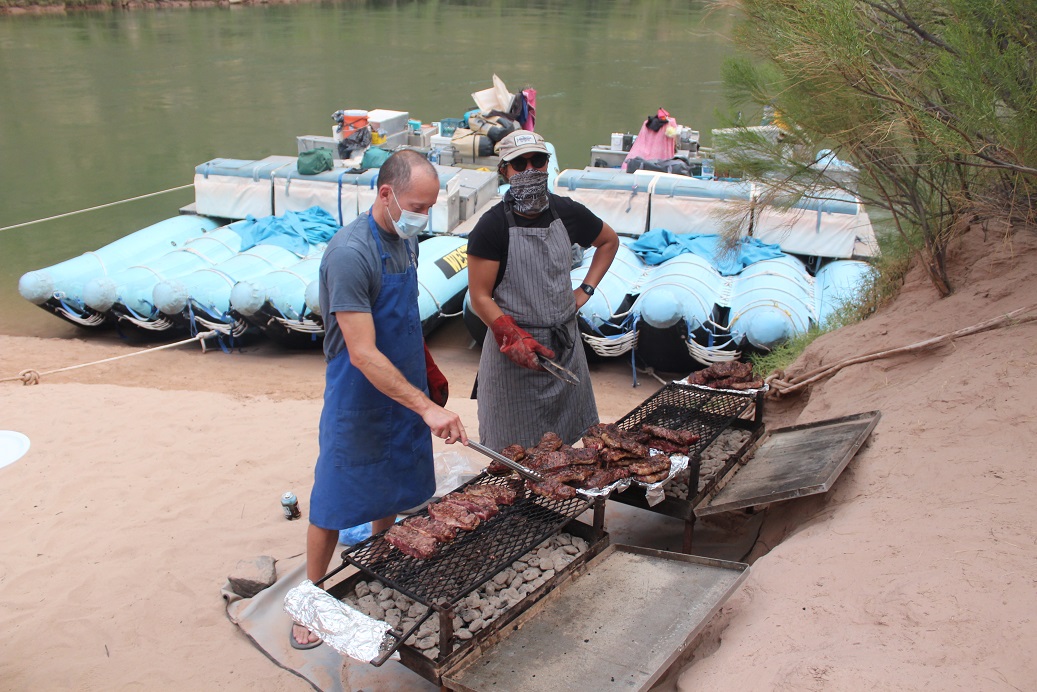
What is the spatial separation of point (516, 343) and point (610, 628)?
4.26 ft

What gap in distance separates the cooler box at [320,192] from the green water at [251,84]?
3.15 m

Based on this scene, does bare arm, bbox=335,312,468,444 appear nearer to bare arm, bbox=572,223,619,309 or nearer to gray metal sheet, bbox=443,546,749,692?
gray metal sheet, bbox=443,546,749,692

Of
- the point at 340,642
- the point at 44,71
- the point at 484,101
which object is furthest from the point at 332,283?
the point at 44,71

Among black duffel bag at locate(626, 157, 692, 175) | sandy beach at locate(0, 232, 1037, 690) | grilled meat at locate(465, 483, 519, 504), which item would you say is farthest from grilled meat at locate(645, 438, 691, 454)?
black duffel bag at locate(626, 157, 692, 175)

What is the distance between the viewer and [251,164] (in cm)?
1102

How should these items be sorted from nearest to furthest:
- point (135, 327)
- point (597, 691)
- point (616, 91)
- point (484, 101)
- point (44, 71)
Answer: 1. point (597, 691)
2. point (135, 327)
3. point (484, 101)
4. point (616, 91)
5. point (44, 71)

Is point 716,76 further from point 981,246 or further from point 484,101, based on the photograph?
point 981,246

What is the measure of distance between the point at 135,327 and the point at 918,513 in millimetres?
9169

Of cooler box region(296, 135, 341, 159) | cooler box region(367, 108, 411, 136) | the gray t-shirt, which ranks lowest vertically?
cooler box region(296, 135, 341, 159)

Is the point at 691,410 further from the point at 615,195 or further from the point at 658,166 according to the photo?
the point at 658,166

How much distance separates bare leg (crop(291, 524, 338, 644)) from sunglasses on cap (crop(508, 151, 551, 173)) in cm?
173

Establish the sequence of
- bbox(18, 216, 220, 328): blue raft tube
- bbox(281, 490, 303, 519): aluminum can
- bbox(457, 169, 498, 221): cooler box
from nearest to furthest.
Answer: bbox(281, 490, 303, 519): aluminum can, bbox(18, 216, 220, 328): blue raft tube, bbox(457, 169, 498, 221): cooler box

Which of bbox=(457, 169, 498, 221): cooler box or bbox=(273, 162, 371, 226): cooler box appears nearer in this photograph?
bbox=(273, 162, 371, 226): cooler box

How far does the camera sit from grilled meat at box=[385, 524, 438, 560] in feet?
9.46
